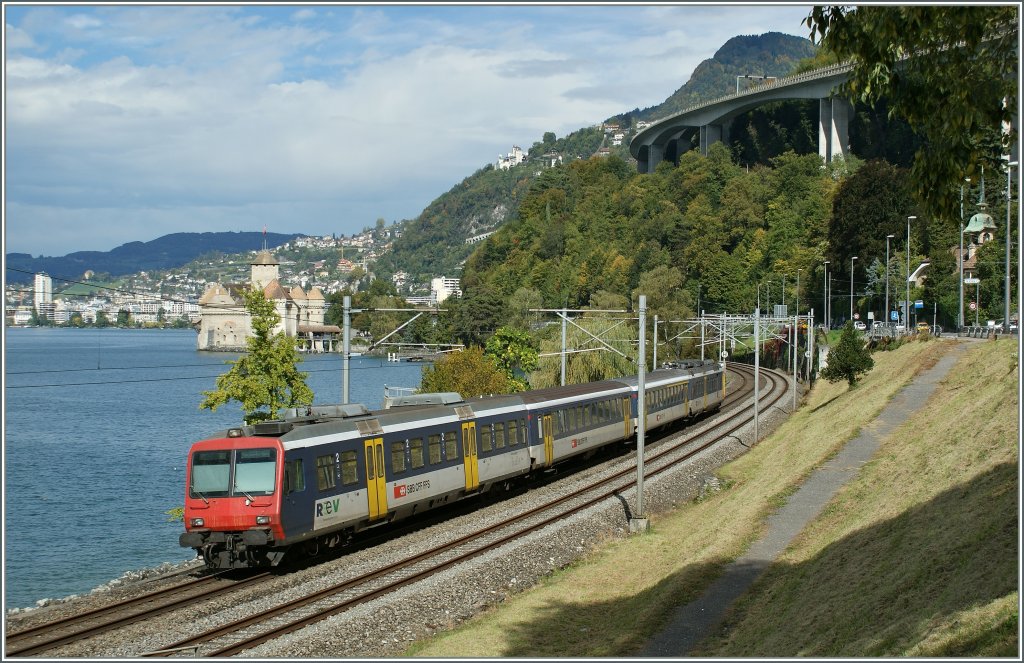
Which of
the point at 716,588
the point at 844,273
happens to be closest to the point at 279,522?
the point at 716,588

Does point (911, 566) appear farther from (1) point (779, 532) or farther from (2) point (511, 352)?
(2) point (511, 352)

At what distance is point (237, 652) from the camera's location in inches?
620

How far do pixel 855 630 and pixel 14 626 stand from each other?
13.6 meters

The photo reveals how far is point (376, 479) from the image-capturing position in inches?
934

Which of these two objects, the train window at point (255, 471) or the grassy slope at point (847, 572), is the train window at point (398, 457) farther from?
the grassy slope at point (847, 572)

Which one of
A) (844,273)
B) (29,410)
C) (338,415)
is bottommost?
(29,410)

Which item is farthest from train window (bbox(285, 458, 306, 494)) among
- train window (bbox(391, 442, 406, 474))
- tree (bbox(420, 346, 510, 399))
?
tree (bbox(420, 346, 510, 399))

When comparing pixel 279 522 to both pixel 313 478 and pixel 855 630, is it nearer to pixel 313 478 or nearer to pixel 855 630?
pixel 313 478

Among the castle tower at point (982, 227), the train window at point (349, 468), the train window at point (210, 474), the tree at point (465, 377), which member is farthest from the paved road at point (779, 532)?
the castle tower at point (982, 227)

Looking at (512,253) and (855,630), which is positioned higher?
(512,253)

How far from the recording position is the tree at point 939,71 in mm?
12375

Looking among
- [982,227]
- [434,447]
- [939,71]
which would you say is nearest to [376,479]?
[434,447]

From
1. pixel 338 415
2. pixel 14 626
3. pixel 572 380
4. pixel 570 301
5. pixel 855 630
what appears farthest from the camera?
pixel 570 301

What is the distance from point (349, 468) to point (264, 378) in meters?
14.6
